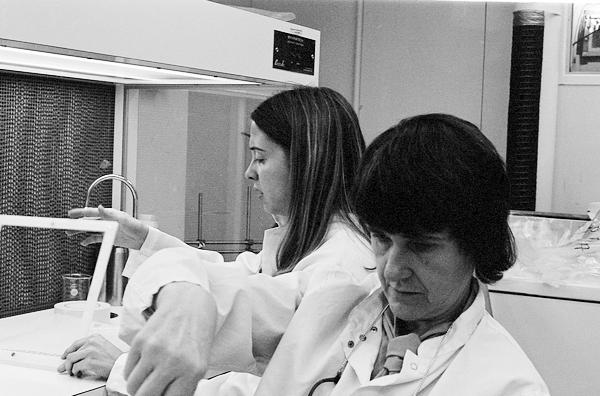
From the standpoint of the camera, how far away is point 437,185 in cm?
93

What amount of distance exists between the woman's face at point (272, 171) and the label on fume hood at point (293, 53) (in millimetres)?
561

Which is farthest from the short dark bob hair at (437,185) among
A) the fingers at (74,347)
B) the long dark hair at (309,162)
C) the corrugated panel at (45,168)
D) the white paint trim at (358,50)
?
the white paint trim at (358,50)

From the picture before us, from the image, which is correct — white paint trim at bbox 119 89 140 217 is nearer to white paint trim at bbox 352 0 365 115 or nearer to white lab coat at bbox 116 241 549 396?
white paint trim at bbox 352 0 365 115

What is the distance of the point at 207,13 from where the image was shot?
1824 mm

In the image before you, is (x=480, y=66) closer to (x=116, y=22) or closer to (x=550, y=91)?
(x=550, y=91)

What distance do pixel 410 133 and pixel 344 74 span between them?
2459 millimetres

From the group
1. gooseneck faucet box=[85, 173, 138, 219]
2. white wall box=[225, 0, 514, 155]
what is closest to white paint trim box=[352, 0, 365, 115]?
white wall box=[225, 0, 514, 155]

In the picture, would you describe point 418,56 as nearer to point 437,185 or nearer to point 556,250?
point 556,250

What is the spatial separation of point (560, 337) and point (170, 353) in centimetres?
153

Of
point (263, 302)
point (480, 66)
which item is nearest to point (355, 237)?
point (263, 302)

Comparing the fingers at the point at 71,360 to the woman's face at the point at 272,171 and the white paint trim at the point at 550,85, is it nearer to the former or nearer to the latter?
the woman's face at the point at 272,171

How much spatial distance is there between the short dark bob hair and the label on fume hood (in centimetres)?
115

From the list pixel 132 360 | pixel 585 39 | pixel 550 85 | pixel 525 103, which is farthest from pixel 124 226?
pixel 585 39

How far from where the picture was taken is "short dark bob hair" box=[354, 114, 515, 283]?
3.08ft
